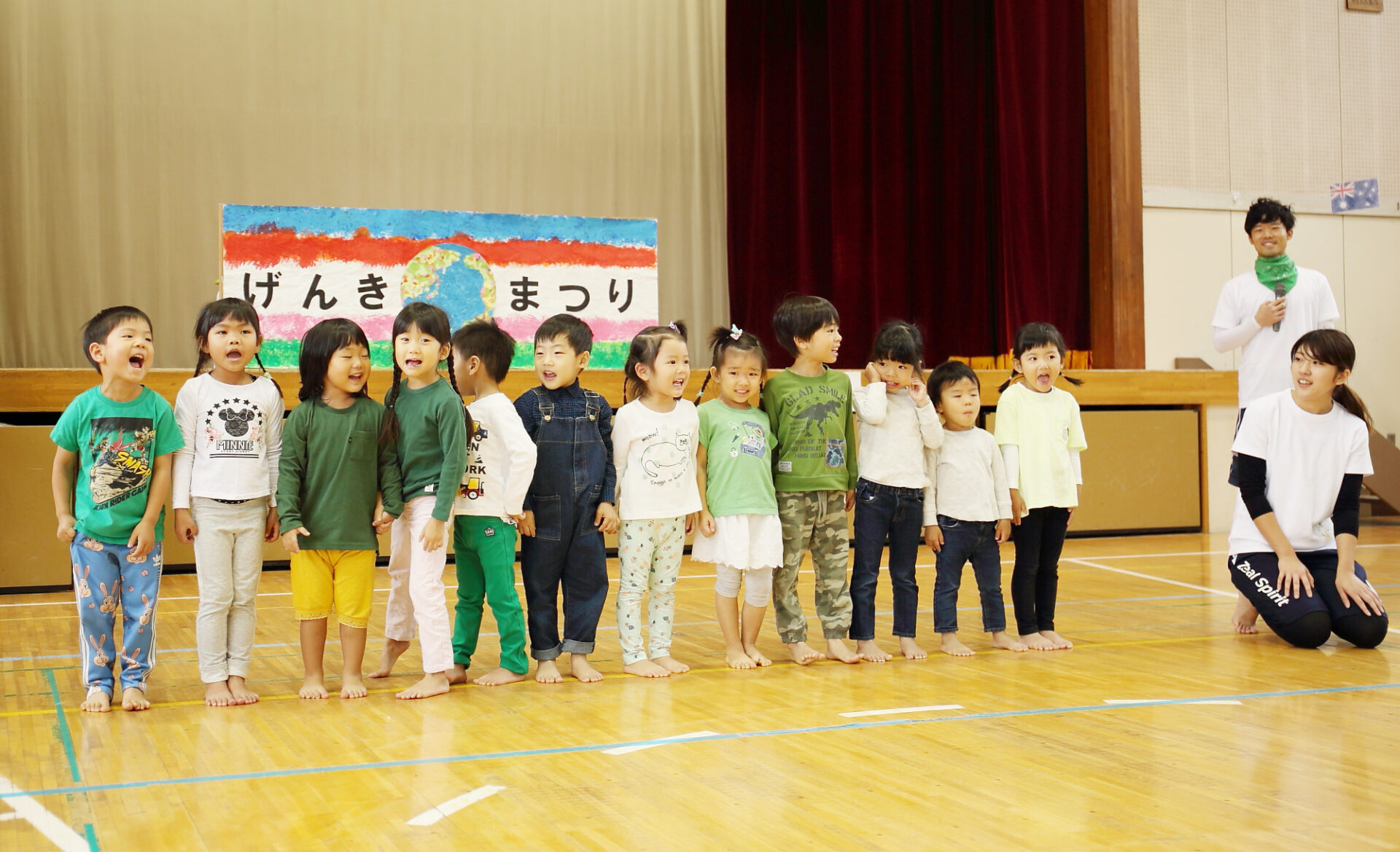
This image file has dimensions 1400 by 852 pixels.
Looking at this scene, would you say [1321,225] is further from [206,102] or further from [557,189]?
[206,102]

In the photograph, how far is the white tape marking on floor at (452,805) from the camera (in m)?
→ 2.15

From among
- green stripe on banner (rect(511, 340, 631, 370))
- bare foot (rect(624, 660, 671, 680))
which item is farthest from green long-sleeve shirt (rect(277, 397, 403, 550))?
green stripe on banner (rect(511, 340, 631, 370))

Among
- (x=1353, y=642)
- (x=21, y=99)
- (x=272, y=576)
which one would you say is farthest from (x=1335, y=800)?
(x=21, y=99)

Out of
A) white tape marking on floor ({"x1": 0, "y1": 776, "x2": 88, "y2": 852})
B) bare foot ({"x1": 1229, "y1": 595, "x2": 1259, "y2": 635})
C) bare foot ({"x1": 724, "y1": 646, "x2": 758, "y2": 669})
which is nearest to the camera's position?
white tape marking on floor ({"x1": 0, "y1": 776, "x2": 88, "y2": 852})

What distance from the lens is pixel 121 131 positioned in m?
7.88

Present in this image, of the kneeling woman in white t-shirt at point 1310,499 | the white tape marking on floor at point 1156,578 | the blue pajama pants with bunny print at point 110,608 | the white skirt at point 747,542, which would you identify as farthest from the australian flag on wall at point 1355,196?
the blue pajama pants with bunny print at point 110,608

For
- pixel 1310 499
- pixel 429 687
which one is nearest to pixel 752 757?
pixel 429 687

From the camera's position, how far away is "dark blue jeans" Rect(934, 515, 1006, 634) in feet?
12.5

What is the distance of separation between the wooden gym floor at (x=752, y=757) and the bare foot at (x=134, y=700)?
53 mm

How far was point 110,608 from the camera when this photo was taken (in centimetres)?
312

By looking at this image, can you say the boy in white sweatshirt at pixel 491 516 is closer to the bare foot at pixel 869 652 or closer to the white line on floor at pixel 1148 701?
the bare foot at pixel 869 652

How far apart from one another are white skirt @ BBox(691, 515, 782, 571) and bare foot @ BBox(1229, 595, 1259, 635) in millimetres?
1713

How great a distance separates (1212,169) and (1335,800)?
7172mm

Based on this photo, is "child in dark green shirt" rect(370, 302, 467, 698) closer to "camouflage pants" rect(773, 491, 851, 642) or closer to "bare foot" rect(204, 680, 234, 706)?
"bare foot" rect(204, 680, 234, 706)
